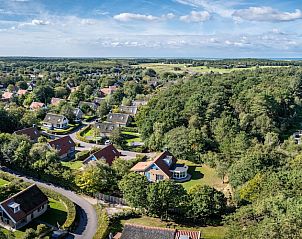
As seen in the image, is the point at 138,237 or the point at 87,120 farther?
the point at 87,120

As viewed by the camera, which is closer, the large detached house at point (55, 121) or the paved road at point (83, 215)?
the paved road at point (83, 215)

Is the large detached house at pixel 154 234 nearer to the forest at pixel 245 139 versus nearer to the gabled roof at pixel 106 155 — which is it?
the forest at pixel 245 139

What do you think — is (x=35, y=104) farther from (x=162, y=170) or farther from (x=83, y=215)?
(x=83, y=215)

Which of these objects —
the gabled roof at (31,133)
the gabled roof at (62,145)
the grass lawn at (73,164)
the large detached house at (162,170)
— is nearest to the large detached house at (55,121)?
the gabled roof at (31,133)

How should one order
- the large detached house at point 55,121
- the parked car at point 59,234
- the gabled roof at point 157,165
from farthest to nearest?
the large detached house at point 55,121, the gabled roof at point 157,165, the parked car at point 59,234

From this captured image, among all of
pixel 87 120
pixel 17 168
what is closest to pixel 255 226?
pixel 17 168

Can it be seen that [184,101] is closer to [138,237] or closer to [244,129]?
[244,129]

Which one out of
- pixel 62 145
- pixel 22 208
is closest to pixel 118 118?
pixel 62 145
